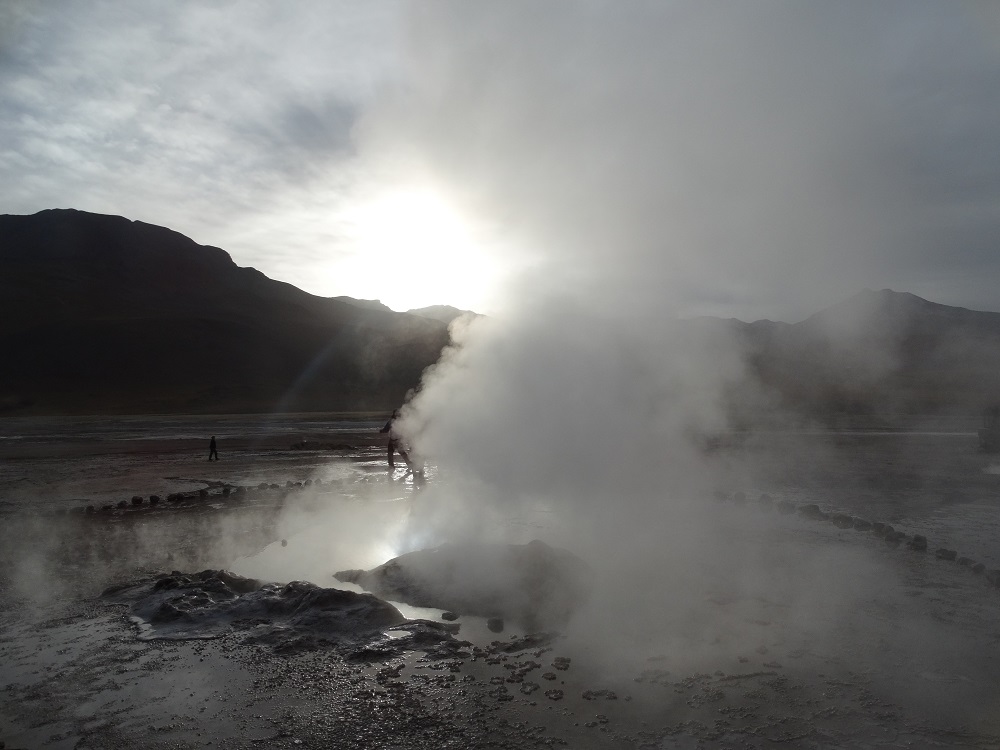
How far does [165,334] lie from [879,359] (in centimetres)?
7773

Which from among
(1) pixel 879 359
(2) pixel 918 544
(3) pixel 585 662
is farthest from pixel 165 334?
(3) pixel 585 662

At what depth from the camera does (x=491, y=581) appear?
23.1 ft

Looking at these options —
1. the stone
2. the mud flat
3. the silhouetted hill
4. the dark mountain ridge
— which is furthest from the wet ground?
the silhouetted hill

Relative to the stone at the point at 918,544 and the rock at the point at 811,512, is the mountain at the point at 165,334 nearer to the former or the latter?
the rock at the point at 811,512

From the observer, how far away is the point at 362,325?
319 feet

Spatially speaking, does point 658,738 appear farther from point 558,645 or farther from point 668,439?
point 668,439

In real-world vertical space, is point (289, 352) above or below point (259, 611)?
above

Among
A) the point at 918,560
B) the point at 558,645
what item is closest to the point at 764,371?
the point at 918,560

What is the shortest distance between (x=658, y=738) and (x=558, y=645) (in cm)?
166

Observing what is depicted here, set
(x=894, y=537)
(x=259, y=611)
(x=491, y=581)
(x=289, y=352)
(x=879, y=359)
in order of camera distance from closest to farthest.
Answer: (x=259, y=611) → (x=491, y=581) → (x=894, y=537) → (x=879, y=359) → (x=289, y=352)

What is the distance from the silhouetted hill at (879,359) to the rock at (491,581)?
39287 millimetres

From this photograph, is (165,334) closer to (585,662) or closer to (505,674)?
Answer: (505,674)

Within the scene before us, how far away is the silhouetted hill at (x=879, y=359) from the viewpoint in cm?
4506

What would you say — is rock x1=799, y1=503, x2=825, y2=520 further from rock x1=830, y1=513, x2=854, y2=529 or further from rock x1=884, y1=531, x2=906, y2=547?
rock x1=884, y1=531, x2=906, y2=547
